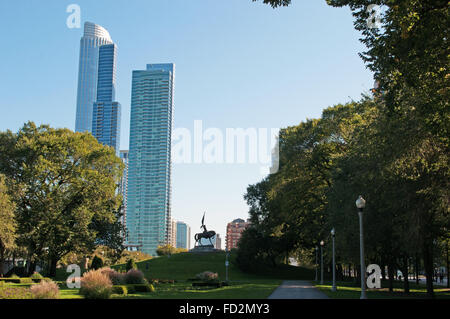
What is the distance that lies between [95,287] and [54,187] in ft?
97.2

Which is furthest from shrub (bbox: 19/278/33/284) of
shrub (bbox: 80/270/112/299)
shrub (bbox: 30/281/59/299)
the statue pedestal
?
the statue pedestal

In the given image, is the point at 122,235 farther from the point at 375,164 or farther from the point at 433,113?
the point at 433,113

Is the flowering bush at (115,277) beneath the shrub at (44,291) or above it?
beneath

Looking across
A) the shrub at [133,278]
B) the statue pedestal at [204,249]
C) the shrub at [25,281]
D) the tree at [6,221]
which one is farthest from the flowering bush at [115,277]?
the statue pedestal at [204,249]

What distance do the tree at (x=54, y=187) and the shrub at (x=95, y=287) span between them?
26232mm

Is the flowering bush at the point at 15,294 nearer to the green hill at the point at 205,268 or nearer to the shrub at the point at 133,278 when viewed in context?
the shrub at the point at 133,278

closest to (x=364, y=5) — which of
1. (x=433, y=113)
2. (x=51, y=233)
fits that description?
(x=433, y=113)

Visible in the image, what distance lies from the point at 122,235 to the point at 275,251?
24601 millimetres

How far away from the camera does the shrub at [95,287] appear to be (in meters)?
23.4

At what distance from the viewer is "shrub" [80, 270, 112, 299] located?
76.9ft

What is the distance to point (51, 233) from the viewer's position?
159ft

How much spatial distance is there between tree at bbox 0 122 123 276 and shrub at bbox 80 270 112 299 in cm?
2623

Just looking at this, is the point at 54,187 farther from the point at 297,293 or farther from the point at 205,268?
the point at 297,293

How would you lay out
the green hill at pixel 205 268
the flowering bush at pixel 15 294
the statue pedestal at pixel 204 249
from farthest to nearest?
the statue pedestal at pixel 204 249 < the green hill at pixel 205 268 < the flowering bush at pixel 15 294
